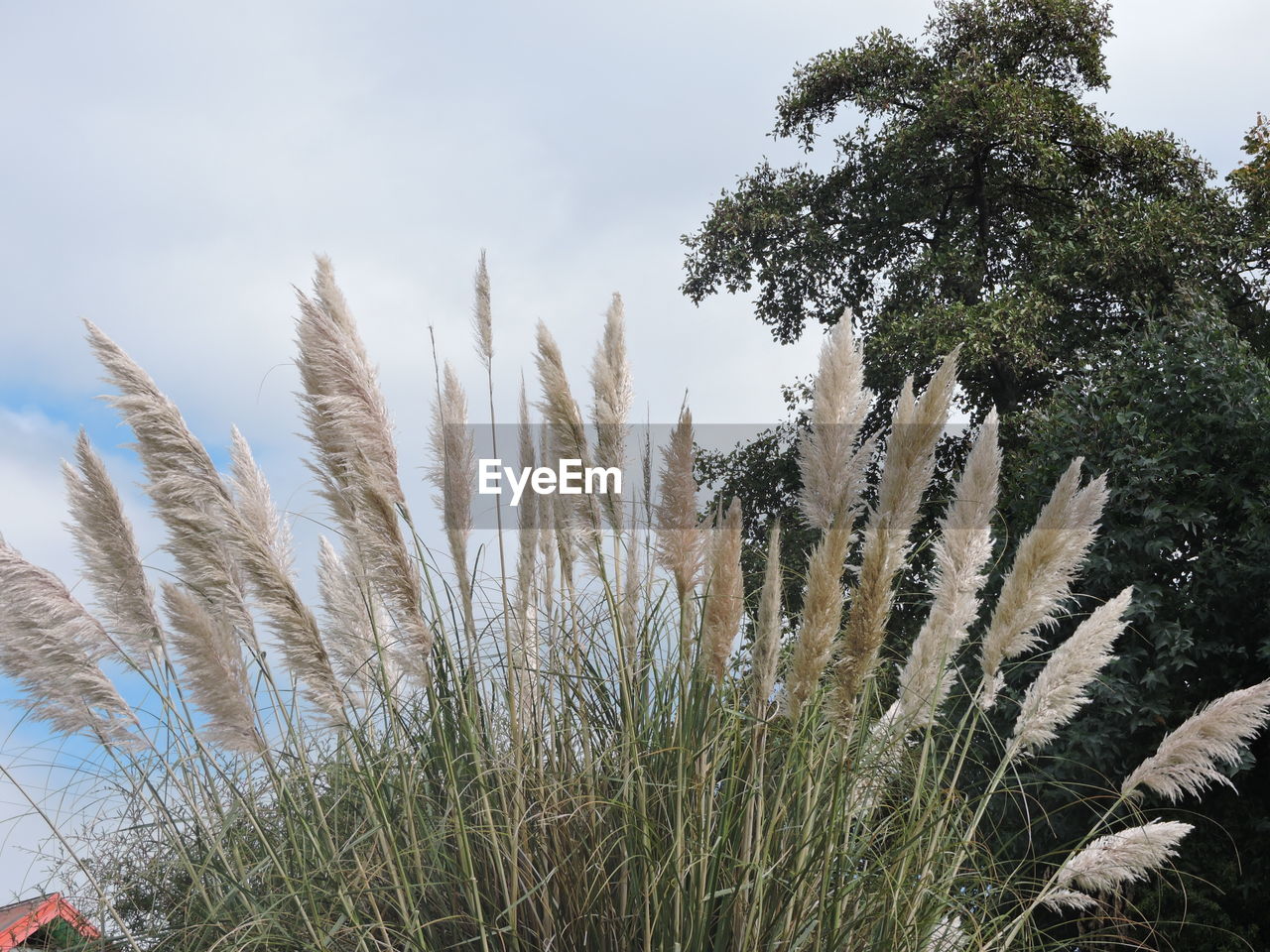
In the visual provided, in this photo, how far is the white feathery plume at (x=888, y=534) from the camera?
2.53 meters

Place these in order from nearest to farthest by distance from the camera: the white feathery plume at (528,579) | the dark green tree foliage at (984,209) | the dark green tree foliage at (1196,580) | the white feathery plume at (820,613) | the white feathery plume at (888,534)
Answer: the white feathery plume at (820,613) → the white feathery plume at (888,534) → the white feathery plume at (528,579) → the dark green tree foliage at (1196,580) → the dark green tree foliage at (984,209)

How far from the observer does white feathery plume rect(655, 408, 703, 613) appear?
8.53 feet

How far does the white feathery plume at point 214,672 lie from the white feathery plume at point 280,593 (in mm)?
147

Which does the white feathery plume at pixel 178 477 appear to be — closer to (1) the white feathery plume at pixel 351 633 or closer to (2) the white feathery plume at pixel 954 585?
(1) the white feathery plume at pixel 351 633

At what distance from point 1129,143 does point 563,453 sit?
11.6 m

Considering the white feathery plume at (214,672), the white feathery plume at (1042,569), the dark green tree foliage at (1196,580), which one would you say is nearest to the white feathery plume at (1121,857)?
the white feathery plume at (1042,569)

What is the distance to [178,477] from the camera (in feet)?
8.50

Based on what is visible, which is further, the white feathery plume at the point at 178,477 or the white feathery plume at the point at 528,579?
the white feathery plume at the point at 528,579

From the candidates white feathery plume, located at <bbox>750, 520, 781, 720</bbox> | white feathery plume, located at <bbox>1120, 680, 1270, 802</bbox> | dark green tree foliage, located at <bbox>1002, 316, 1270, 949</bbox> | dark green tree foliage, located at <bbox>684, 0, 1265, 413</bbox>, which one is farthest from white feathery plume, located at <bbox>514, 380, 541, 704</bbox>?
dark green tree foliage, located at <bbox>684, 0, 1265, 413</bbox>

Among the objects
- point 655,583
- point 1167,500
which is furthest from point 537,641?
point 1167,500

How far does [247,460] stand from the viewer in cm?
277

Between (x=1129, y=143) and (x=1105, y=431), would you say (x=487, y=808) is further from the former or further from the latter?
(x=1129, y=143)

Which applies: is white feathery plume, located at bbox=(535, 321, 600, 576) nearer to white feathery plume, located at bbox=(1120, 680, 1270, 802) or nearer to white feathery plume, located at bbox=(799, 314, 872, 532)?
white feathery plume, located at bbox=(799, 314, 872, 532)

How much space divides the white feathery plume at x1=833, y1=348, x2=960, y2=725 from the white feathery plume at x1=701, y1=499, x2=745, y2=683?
27 cm
